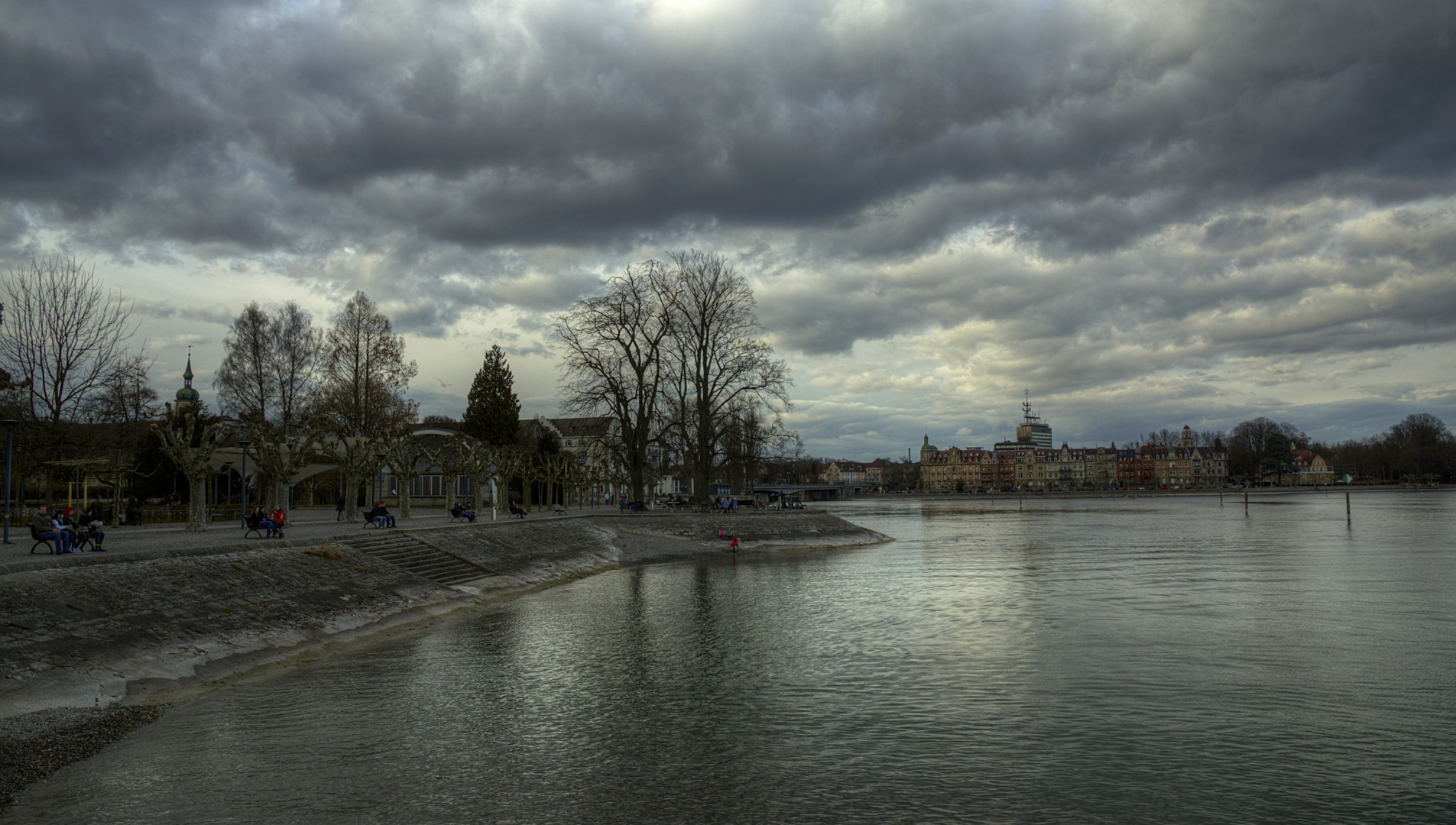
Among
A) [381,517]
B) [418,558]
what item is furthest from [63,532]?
[381,517]

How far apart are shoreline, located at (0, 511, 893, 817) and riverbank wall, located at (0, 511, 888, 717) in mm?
36

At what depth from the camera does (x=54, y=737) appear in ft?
42.8

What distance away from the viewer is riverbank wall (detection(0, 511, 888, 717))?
15391 mm

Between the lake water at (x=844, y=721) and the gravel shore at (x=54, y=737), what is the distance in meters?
0.35

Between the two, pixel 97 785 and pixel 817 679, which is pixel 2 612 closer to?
pixel 97 785

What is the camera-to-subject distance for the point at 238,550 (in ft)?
80.8

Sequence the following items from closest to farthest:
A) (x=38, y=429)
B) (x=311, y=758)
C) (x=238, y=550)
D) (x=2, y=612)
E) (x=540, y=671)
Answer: (x=311, y=758), (x=2, y=612), (x=540, y=671), (x=238, y=550), (x=38, y=429)

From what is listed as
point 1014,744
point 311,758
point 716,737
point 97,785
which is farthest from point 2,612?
point 1014,744

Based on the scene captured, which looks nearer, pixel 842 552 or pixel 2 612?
pixel 2 612

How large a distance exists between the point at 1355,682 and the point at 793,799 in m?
12.8

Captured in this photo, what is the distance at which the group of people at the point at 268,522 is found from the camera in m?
28.5

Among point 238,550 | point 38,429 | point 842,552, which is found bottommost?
point 842,552

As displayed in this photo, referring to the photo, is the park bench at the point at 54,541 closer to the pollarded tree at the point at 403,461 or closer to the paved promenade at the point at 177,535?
the paved promenade at the point at 177,535

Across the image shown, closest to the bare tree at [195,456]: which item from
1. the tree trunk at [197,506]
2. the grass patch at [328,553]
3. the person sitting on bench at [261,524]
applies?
the tree trunk at [197,506]
